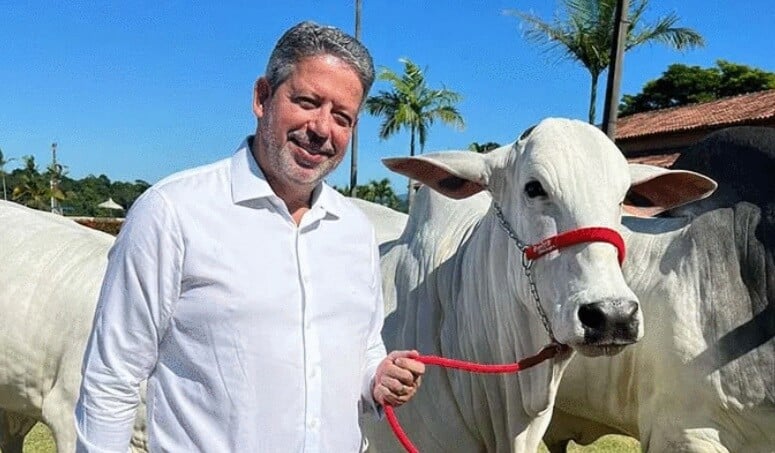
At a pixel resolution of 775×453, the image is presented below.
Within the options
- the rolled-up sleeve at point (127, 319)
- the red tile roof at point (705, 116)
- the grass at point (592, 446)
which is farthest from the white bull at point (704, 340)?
the red tile roof at point (705, 116)

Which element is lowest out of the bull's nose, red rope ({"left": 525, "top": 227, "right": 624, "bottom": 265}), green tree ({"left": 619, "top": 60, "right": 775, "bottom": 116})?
the bull's nose

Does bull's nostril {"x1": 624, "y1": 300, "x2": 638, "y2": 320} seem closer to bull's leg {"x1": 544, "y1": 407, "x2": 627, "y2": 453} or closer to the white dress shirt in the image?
the white dress shirt

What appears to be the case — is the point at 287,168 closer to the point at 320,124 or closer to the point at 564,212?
the point at 320,124

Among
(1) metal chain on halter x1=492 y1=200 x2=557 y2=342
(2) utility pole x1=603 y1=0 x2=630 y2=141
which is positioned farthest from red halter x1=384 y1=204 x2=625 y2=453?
(2) utility pole x1=603 y1=0 x2=630 y2=141

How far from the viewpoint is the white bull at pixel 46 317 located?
4051 mm

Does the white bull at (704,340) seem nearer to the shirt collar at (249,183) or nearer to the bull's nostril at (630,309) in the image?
the bull's nostril at (630,309)

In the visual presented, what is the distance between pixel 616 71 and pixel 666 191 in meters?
Result: 5.79

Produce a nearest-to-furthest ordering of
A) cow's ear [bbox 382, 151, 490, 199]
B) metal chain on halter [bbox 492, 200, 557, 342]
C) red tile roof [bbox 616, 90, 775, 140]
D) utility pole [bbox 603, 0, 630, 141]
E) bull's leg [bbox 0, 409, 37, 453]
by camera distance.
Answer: metal chain on halter [bbox 492, 200, 557, 342] < cow's ear [bbox 382, 151, 490, 199] < bull's leg [bbox 0, 409, 37, 453] < utility pole [bbox 603, 0, 630, 141] < red tile roof [bbox 616, 90, 775, 140]

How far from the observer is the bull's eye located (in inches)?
95.0

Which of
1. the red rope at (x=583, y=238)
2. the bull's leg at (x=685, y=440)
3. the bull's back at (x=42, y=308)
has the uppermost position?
the red rope at (x=583, y=238)

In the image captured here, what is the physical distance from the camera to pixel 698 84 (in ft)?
124

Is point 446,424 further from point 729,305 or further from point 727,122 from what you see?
point 727,122

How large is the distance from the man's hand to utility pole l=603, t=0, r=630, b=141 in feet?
21.3

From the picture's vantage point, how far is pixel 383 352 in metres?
2.23
